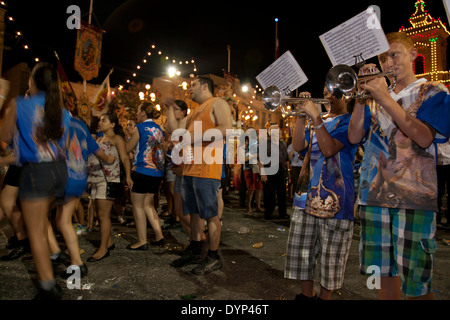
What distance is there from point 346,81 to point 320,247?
1.36 meters

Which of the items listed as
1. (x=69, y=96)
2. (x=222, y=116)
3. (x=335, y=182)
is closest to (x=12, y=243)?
(x=222, y=116)

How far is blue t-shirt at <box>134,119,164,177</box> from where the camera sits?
4.49 metres

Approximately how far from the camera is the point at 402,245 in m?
1.86

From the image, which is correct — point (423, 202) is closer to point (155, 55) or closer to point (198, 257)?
point (198, 257)

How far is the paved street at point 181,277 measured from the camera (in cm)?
291

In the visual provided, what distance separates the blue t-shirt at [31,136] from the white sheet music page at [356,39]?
2.46 meters

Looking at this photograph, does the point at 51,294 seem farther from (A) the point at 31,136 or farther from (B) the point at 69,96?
(B) the point at 69,96

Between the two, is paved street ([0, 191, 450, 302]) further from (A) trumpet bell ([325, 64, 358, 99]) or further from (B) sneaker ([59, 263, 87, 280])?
(A) trumpet bell ([325, 64, 358, 99])

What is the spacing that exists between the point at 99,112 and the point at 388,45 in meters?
12.1

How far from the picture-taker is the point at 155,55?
24234 mm

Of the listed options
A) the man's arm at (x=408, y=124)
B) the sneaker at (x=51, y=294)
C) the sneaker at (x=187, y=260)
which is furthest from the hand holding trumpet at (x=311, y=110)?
the sneaker at (x=51, y=294)

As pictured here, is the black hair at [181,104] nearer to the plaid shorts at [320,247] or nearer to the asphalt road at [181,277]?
the asphalt road at [181,277]

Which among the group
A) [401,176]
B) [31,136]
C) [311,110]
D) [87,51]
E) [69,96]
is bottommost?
[401,176]
